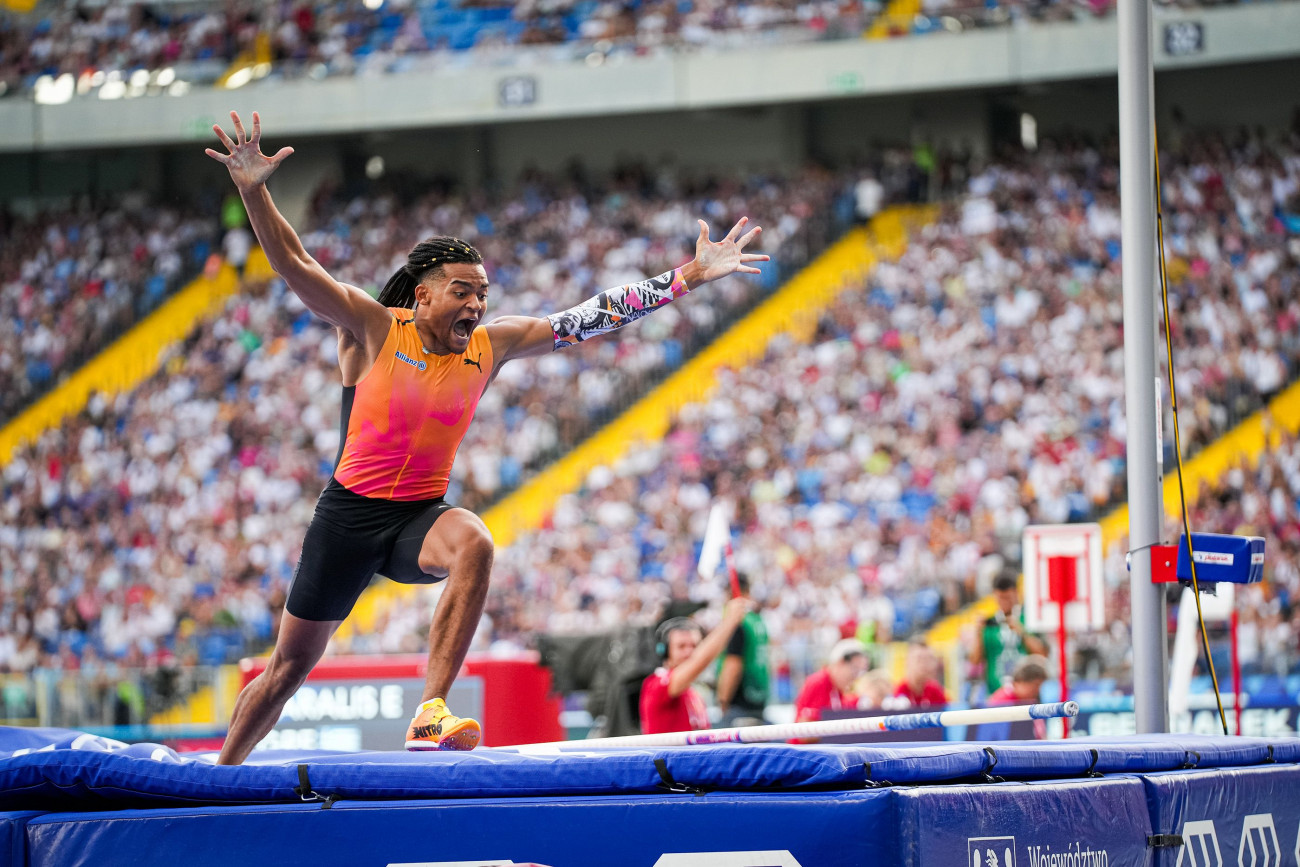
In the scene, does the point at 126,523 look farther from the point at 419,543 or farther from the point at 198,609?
the point at 419,543

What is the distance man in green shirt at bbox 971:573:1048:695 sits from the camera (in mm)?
9969

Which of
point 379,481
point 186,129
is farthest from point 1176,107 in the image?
point 379,481

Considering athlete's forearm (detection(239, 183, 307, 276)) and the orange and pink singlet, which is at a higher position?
athlete's forearm (detection(239, 183, 307, 276))

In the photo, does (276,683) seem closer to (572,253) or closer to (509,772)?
(509,772)

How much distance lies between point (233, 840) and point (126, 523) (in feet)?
59.8

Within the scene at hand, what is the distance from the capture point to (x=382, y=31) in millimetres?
26531

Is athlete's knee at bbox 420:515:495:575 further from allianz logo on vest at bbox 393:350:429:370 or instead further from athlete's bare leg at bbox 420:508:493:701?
allianz logo on vest at bbox 393:350:429:370

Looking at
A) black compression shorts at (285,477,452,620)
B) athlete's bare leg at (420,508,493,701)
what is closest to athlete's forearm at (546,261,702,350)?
black compression shorts at (285,477,452,620)

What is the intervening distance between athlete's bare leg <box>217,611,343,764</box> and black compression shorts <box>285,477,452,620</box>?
6 centimetres

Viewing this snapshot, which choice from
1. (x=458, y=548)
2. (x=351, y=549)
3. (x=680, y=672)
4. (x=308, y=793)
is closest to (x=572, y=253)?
(x=680, y=672)

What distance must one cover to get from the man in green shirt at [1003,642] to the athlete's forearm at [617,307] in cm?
461

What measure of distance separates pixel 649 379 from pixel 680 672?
15.2 meters

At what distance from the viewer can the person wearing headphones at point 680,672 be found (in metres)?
7.65

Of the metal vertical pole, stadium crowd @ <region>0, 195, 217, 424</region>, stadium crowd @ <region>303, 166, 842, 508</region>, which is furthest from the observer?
stadium crowd @ <region>0, 195, 217, 424</region>
